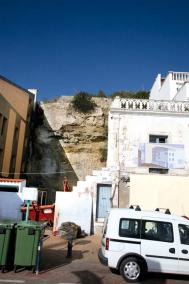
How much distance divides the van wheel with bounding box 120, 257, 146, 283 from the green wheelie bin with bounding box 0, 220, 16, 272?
3.16m

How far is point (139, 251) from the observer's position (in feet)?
23.9

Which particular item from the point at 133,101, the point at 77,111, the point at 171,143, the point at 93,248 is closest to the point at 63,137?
the point at 77,111

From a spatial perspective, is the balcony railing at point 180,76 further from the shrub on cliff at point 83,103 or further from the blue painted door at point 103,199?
the blue painted door at point 103,199

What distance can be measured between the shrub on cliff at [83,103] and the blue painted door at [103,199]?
13057mm

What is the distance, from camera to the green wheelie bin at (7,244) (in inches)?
295

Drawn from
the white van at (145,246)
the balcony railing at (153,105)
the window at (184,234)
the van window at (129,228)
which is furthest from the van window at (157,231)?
the balcony railing at (153,105)

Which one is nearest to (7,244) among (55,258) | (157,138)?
(55,258)

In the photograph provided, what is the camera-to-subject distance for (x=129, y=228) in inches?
298

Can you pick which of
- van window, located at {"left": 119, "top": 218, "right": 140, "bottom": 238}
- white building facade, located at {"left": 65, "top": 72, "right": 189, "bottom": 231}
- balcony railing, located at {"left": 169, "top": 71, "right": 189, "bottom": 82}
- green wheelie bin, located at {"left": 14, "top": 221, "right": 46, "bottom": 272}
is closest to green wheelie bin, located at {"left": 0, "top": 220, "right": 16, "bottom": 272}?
green wheelie bin, located at {"left": 14, "top": 221, "right": 46, "bottom": 272}

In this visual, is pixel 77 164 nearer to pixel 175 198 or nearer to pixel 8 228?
pixel 175 198

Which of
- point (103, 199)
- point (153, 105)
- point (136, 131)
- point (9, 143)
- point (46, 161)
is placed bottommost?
point (103, 199)

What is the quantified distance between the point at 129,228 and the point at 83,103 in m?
21.7

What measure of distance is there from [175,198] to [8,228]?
408 inches

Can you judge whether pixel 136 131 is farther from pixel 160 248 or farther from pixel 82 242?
pixel 160 248
